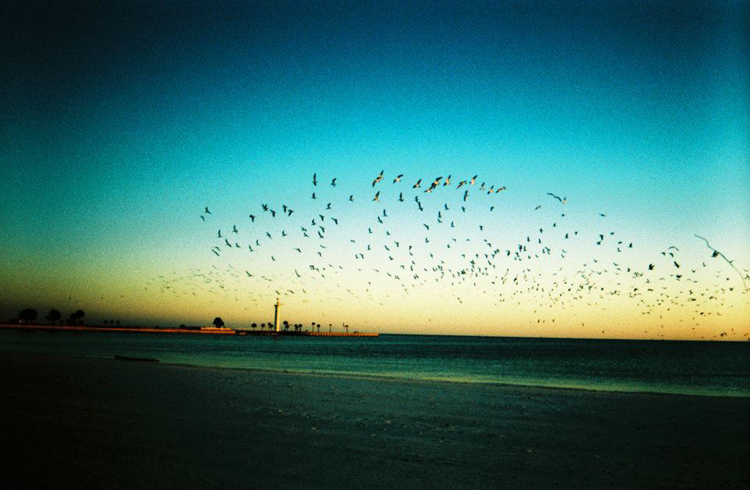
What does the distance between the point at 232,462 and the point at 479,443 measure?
247 inches

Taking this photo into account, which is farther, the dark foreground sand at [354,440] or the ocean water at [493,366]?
the ocean water at [493,366]

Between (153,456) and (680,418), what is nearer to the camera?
(153,456)

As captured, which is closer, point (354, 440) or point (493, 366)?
point (354, 440)

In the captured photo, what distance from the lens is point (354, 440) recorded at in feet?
45.3

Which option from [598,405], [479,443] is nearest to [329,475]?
Result: [479,443]

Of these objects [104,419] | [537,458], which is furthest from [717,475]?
[104,419]

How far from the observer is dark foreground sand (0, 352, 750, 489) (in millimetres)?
10406

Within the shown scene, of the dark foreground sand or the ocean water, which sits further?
the ocean water

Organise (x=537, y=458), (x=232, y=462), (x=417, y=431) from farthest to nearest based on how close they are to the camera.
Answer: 1. (x=417, y=431)
2. (x=537, y=458)
3. (x=232, y=462)

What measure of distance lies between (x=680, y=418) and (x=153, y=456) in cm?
1808

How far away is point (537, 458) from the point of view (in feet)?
41.1

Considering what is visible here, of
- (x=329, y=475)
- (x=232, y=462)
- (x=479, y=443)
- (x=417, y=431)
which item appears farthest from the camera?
(x=417, y=431)

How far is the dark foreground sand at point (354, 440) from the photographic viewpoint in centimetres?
1041

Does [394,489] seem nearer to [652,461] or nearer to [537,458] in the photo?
[537,458]
